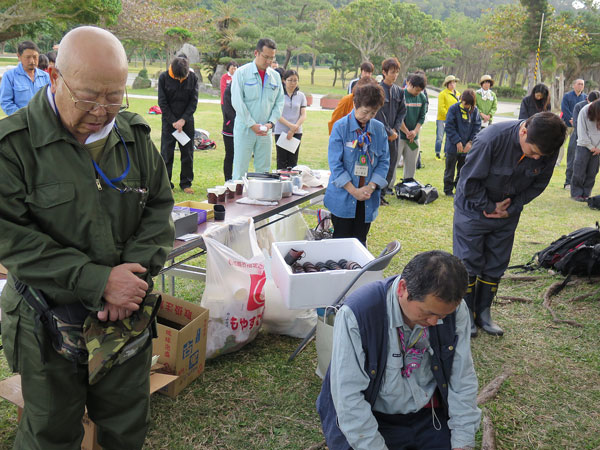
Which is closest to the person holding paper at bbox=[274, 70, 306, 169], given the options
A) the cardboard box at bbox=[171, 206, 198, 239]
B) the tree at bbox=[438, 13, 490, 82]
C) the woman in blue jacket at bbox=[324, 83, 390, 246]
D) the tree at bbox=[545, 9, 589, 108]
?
the woman in blue jacket at bbox=[324, 83, 390, 246]

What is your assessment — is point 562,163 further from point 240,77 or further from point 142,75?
point 142,75

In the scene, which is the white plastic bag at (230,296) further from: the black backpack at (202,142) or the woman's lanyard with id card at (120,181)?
the black backpack at (202,142)

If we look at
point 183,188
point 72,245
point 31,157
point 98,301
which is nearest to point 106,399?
point 98,301

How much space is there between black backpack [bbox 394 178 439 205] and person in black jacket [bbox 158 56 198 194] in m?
2.96

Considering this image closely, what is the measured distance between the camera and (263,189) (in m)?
3.87

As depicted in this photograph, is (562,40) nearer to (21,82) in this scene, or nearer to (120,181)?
(21,82)

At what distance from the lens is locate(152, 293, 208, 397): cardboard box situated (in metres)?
2.77

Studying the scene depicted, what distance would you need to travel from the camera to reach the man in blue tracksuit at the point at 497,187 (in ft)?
9.91

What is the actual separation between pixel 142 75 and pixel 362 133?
84.2ft

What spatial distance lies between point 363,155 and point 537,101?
16.3 ft

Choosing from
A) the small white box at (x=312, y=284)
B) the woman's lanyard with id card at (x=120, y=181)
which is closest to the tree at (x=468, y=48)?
the small white box at (x=312, y=284)

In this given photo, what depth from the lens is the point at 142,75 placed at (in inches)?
1055

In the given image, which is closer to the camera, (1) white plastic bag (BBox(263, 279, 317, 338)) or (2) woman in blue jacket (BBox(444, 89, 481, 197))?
(1) white plastic bag (BBox(263, 279, 317, 338))

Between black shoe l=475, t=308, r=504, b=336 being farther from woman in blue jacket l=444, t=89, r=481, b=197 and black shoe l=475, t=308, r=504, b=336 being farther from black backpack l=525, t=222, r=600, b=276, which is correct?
woman in blue jacket l=444, t=89, r=481, b=197
